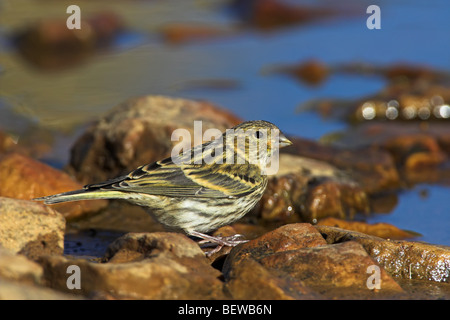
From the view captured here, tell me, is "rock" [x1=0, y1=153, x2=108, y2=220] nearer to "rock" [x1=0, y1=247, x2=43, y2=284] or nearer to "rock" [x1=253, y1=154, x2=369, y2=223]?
"rock" [x1=253, y1=154, x2=369, y2=223]

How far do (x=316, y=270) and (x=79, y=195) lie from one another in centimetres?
199

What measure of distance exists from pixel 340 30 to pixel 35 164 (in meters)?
10.2

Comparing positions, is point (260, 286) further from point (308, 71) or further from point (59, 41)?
point (59, 41)

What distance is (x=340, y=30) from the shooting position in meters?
16.7

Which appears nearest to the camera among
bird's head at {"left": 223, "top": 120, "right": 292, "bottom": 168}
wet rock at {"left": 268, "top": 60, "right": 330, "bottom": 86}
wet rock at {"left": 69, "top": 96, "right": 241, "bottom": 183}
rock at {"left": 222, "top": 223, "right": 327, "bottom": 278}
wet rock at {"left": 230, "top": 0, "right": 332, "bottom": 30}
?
rock at {"left": 222, "top": 223, "right": 327, "bottom": 278}

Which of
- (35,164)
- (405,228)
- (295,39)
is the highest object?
(295,39)

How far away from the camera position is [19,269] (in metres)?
4.79

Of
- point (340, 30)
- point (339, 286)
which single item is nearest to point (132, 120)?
point (339, 286)

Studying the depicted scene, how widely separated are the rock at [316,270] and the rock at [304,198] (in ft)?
8.27

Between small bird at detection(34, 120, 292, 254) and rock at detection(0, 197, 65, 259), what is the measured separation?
0.42 m

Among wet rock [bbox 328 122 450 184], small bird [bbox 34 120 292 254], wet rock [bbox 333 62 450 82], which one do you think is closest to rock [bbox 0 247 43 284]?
small bird [bbox 34 120 292 254]

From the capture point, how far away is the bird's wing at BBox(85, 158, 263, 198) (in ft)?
20.9

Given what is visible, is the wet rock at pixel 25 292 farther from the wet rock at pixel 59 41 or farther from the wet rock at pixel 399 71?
the wet rock at pixel 59 41
